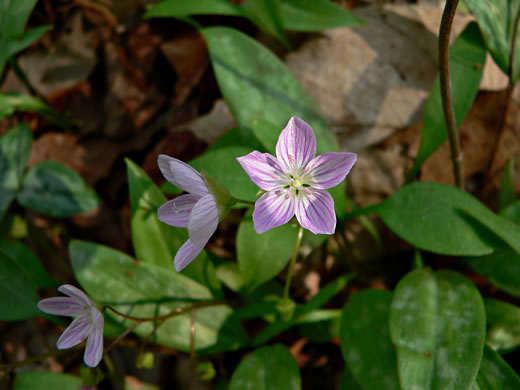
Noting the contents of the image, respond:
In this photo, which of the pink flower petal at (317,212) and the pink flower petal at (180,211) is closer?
the pink flower petal at (317,212)

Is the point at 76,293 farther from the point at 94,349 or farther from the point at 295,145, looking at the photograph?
the point at 295,145

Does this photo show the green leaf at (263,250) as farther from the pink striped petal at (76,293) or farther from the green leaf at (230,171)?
the pink striped petal at (76,293)

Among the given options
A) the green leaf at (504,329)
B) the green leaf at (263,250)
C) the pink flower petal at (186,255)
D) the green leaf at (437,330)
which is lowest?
the green leaf at (504,329)

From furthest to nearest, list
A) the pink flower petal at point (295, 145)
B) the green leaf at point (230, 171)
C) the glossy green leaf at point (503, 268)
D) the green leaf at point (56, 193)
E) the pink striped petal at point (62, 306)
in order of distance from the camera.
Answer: the green leaf at point (56, 193)
the glossy green leaf at point (503, 268)
the green leaf at point (230, 171)
the pink striped petal at point (62, 306)
the pink flower petal at point (295, 145)

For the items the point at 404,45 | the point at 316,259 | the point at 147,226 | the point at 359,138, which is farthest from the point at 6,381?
the point at 404,45

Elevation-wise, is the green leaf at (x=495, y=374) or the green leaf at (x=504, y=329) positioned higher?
the green leaf at (x=495, y=374)

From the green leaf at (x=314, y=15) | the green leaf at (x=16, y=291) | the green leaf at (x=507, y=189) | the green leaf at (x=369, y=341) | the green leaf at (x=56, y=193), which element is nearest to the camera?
the green leaf at (x=369, y=341)

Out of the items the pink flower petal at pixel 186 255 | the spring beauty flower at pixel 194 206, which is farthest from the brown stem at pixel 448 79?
the pink flower petal at pixel 186 255
